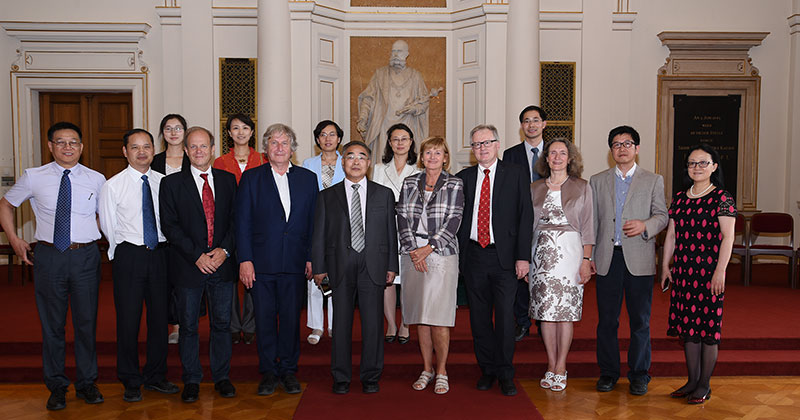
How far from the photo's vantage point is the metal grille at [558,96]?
26.5ft

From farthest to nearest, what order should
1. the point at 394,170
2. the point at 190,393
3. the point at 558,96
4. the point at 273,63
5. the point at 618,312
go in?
the point at 558,96 → the point at 273,63 → the point at 394,170 → the point at 618,312 → the point at 190,393

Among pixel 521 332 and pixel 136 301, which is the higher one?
pixel 136 301

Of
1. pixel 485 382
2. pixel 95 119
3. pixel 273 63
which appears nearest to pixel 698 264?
pixel 485 382

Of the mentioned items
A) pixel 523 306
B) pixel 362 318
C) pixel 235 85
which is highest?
pixel 235 85

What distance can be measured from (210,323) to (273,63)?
463cm

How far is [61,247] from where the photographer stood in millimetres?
3342

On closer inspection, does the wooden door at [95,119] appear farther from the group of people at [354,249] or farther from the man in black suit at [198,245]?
the man in black suit at [198,245]

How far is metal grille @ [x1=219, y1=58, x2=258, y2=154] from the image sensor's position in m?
7.95

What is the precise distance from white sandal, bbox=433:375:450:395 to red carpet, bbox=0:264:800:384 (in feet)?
1.08

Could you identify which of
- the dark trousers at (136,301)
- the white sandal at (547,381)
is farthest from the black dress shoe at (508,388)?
the dark trousers at (136,301)

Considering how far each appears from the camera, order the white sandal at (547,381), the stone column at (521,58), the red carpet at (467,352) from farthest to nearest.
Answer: the stone column at (521,58), the red carpet at (467,352), the white sandal at (547,381)

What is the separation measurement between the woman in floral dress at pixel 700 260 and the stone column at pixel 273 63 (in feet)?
16.7

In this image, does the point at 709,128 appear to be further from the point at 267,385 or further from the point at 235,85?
the point at 267,385

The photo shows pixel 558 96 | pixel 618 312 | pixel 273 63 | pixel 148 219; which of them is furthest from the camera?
pixel 558 96
